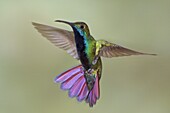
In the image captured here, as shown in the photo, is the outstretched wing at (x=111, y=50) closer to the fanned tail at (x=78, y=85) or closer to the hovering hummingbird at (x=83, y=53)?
the hovering hummingbird at (x=83, y=53)

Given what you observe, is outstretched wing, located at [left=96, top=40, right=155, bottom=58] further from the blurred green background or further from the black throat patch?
the blurred green background

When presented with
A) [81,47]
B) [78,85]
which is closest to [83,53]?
[81,47]

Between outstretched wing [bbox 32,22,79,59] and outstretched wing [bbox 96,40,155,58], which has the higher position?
outstretched wing [bbox 32,22,79,59]

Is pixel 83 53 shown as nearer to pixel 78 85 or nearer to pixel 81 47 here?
pixel 81 47

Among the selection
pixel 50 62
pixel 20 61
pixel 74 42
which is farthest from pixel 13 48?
pixel 74 42

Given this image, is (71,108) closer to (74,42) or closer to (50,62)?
(50,62)

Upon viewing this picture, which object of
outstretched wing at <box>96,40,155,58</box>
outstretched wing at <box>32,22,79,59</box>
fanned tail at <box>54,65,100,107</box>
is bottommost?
fanned tail at <box>54,65,100,107</box>

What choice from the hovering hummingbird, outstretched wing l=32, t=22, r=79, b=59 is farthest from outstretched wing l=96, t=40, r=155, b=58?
outstretched wing l=32, t=22, r=79, b=59
